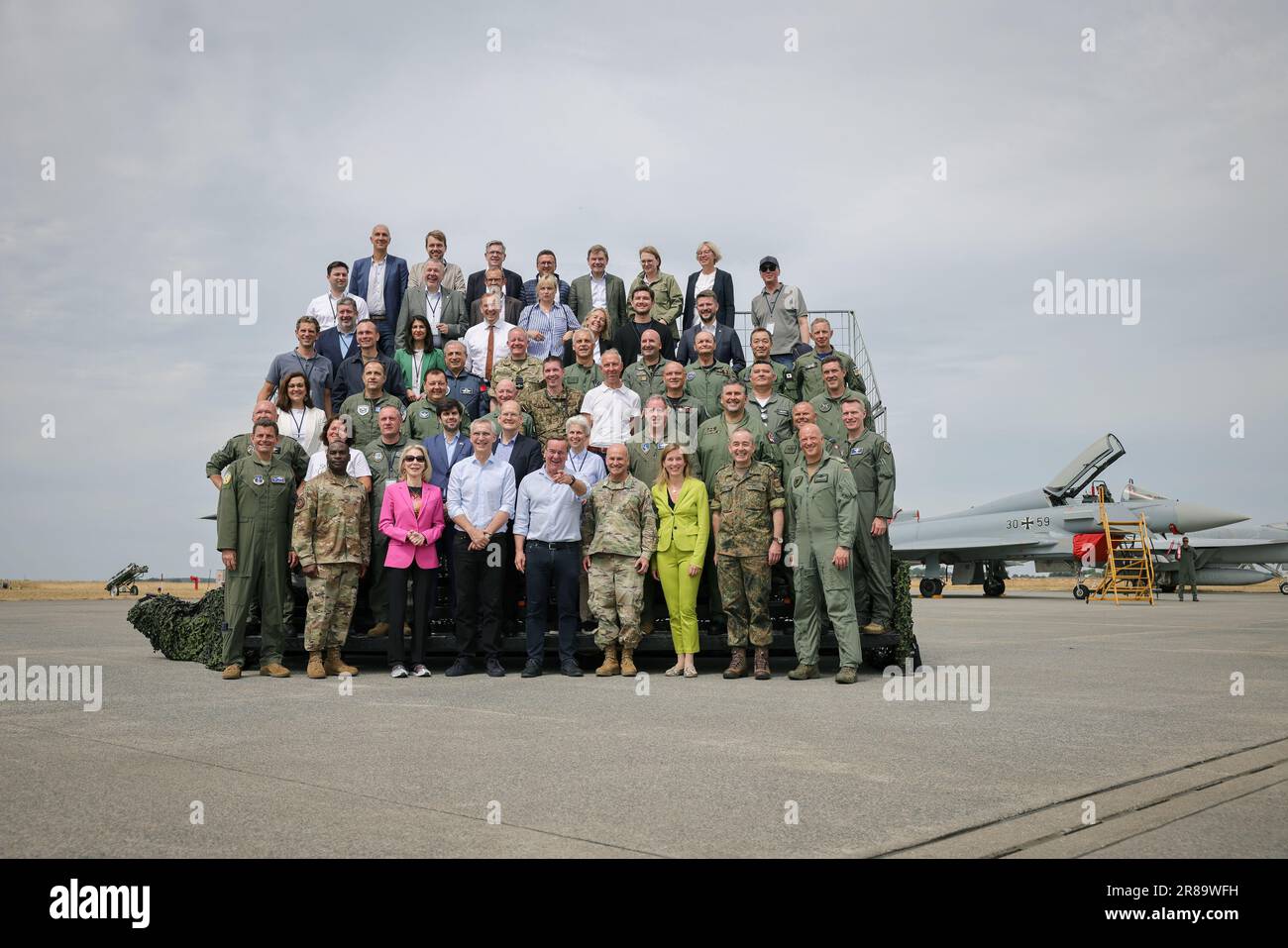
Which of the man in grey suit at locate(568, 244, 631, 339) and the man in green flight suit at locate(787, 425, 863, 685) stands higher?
the man in grey suit at locate(568, 244, 631, 339)

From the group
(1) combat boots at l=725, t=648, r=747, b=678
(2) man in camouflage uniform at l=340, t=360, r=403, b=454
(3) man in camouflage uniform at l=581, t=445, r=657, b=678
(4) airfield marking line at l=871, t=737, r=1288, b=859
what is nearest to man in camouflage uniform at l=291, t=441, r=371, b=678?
(2) man in camouflage uniform at l=340, t=360, r=403, b=454

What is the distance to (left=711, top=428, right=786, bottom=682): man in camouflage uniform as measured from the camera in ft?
25.4

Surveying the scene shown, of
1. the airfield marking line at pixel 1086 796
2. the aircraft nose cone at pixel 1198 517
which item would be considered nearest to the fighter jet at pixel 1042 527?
the aircraft nose cone at pixel 1198 517

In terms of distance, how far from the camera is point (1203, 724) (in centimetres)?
546

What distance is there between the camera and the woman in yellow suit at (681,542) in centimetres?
786

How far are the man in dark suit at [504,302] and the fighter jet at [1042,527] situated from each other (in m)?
24.0

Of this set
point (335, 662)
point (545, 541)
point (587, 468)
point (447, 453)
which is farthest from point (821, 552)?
point (335, 662)

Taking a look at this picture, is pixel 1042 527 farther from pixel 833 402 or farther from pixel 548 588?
pixel 548 588

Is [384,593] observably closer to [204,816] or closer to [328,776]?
[328,776]

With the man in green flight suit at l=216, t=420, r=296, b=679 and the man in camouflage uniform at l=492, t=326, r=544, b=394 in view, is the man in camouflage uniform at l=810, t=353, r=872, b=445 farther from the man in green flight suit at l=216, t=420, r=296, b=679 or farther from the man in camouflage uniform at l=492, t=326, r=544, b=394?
the man in green flight suit at l=216, t=420, r=296, b=679

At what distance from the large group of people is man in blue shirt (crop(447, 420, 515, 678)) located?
2cm
